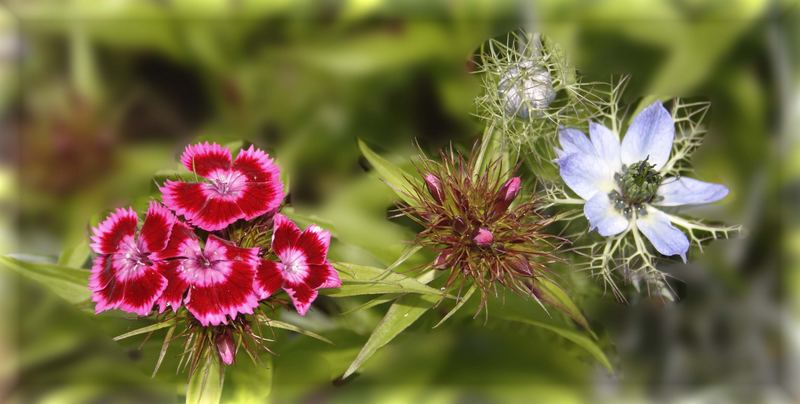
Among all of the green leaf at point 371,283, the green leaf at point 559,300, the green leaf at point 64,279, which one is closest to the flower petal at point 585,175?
the green leaf at point 559,300

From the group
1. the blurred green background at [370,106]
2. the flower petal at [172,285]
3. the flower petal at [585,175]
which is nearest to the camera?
the flower petal at [172,285]

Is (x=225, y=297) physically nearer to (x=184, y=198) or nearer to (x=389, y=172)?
(x=184, y=198)

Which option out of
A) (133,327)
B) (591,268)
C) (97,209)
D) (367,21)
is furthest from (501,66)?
(97,209)

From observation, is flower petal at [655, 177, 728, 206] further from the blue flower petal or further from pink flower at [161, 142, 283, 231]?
pink flower at [161, 142, 283, 231]

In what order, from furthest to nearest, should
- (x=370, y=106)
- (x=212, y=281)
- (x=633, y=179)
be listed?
(x=370, y=106) → (x=633, y=179) → (x=212, y=281)

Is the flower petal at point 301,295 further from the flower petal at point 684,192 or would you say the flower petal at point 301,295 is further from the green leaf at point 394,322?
the flower petal at point 684,192

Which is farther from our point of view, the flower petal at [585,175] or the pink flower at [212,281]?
the flower petal at [585,175]

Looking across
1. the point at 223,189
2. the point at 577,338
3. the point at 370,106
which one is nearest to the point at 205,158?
the point at 223,189
